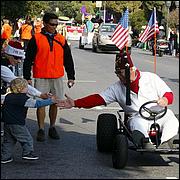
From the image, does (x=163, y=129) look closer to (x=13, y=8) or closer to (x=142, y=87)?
(x=142, y=87)

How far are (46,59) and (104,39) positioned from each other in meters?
22.1

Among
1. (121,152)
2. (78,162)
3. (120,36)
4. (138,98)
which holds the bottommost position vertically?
(78,162)

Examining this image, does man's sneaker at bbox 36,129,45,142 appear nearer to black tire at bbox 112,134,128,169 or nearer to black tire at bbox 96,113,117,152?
black tire at bbox 96,113,117,152

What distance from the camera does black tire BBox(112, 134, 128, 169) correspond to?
6.51 m

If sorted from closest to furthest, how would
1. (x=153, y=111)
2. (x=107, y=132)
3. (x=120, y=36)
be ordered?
(x=153, y=111)
(x=107, y=132)
(x=120, y=36)

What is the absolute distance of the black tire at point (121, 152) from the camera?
651 centimetres

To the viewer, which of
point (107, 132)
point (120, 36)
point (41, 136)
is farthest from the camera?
point (120, 36)

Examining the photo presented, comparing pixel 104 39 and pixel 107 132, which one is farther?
pixel 104 39

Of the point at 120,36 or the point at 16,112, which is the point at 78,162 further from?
the point at 120,36

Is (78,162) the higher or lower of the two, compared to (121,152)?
lower

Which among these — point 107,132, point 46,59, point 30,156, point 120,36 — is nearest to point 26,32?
point 120,36

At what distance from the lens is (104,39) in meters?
30.3

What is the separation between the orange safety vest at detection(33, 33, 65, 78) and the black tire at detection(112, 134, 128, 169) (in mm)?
2097

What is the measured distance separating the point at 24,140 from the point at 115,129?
Answer: 126cm
